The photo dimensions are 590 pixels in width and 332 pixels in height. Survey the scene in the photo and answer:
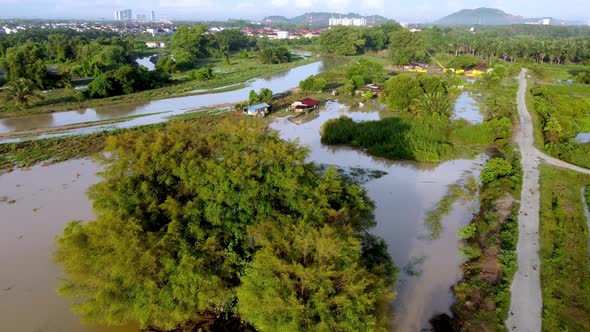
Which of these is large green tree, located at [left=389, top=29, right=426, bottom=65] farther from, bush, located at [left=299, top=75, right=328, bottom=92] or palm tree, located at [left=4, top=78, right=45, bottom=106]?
palm tree, located at [left=4, top=78, right=45, bottom=106]

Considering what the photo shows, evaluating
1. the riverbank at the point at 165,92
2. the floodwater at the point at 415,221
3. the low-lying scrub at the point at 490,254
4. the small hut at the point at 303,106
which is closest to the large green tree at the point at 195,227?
the floodwater at the point at 415,221

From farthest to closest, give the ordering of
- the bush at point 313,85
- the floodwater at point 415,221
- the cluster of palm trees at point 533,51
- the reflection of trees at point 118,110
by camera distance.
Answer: the cluster of palm trees at point 533,51
the bush at point 313,85
the reflection of trees at point 118,110
the floodwater at point 415,221

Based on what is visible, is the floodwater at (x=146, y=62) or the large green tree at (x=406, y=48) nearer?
the large green tree at (x=406, y=48)

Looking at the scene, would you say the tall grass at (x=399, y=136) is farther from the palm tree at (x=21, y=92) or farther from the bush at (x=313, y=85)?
the palm tree at (x=21, y=92)

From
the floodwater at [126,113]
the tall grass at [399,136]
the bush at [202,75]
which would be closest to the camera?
the tall grass at [399,136]

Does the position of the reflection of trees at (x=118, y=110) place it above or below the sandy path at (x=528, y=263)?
above

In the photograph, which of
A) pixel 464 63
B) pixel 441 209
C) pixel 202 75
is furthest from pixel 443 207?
pixel 464 63
